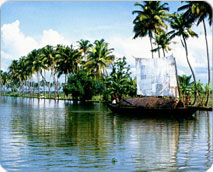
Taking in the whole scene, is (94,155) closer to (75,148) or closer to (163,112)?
(75,148)

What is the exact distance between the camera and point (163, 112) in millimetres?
28609

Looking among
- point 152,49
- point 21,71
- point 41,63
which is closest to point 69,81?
point 41,63

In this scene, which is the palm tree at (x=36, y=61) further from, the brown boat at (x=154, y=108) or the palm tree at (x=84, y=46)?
the brown boat at (x=154, y=108)

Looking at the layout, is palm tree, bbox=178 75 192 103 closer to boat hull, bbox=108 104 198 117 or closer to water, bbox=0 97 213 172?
boat hull, bbox=108 104 198 117

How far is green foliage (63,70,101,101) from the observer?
200 feet

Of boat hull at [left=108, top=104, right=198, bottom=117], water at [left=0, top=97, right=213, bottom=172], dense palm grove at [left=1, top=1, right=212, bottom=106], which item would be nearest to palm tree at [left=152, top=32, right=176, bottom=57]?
dense palm grove at [left=1, top=1, right=212, bottom=106]

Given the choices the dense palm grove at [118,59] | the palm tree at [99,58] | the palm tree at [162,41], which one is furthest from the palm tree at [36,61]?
the palm tree at [162,41]

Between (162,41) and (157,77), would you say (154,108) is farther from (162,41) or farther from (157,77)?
(162,41)

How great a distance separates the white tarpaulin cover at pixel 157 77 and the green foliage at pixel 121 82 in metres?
14.5

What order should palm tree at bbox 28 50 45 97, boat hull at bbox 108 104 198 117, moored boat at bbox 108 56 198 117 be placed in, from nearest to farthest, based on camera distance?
boat hull at bbox 108 104 198 117
moored boat at bbox 108 56 198 117
palm tree at bbox 28 50 45 97

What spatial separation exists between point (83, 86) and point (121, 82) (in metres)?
13.5

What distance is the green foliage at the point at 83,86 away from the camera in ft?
200

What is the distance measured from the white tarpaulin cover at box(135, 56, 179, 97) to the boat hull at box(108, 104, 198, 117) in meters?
2.78

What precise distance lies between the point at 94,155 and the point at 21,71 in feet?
291
